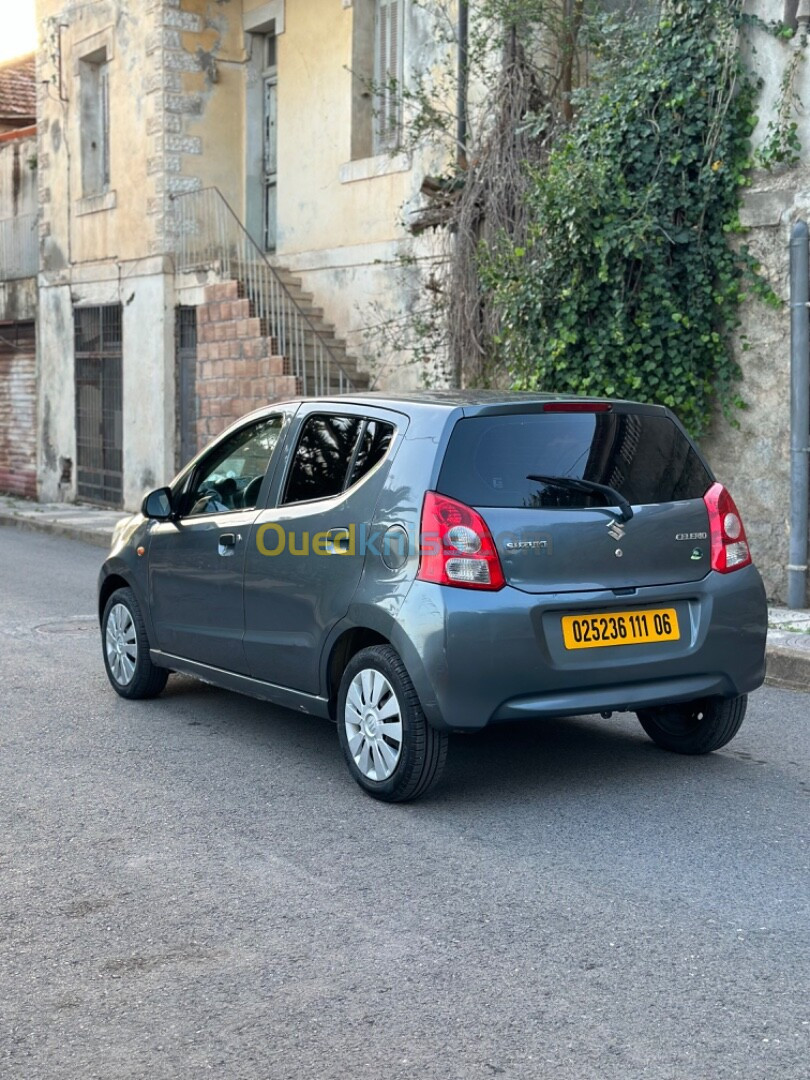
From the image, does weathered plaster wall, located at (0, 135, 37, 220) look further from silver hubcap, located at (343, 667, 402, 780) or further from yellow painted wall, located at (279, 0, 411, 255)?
silver hubcap, located at (343, 667, 402, 780)

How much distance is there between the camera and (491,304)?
13125 millimetres

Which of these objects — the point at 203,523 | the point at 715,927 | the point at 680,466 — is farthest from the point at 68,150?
the point at 715,927

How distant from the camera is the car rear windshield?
5.44 meters

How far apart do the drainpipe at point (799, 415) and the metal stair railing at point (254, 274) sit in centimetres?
668

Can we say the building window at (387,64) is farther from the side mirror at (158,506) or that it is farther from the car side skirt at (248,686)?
the car side skirt at (248,686)

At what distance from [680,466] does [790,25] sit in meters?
5.85

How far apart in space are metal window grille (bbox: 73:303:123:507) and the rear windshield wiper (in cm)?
1550

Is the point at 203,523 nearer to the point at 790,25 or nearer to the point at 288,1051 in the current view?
the point at 288,1051

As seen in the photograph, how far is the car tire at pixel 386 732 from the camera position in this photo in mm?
5344

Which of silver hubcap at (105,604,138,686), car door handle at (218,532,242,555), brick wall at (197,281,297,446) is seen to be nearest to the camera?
car door handle at (218,532,242,555)

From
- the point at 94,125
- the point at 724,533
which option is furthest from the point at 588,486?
the point at 94,125

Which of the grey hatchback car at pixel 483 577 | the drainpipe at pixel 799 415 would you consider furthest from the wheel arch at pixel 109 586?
the drainpipe at pixel 799 415

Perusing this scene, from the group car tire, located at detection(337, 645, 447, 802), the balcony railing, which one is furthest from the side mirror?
the balcony railing

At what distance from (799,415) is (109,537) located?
355 inches
